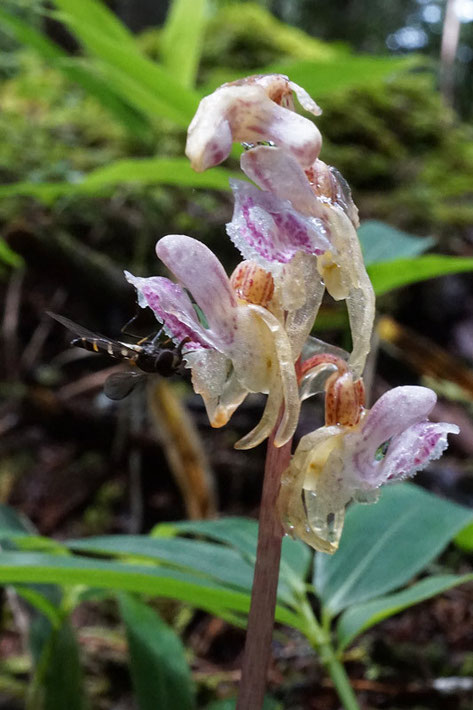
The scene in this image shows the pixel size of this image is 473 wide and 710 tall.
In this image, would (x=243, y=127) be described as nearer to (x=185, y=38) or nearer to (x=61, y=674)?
(x=61, y=674)

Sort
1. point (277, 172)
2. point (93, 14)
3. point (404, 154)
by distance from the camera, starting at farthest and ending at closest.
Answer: point (404, 154)
point (93, 14)
point (277, 172)

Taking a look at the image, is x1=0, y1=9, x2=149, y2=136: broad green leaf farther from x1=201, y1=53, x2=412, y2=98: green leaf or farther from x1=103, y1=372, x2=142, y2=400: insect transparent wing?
x1=103, y1=372, x2=142, y2=400: insect transparent wing

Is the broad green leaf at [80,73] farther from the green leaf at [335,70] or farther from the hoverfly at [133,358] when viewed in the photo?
the hoverfly at [133,358]

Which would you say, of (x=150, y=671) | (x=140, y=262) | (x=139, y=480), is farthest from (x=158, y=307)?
(x=140, y=262)

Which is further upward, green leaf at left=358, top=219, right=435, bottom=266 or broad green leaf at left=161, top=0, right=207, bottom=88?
broad green leaf at left=161, top=0, right=207, bottom=88

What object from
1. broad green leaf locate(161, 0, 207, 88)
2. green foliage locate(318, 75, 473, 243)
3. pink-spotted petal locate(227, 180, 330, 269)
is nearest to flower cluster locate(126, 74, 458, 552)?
pink-spotted petal locate(227, 180, 330, 269)

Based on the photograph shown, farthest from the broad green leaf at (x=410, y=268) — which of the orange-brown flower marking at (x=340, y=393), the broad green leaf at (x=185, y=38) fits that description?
the broad green leaf at (x=185, y=38)

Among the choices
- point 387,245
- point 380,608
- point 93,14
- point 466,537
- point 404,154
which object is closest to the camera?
point 380,608

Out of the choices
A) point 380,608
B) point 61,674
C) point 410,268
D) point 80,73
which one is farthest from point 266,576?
point 80,73
